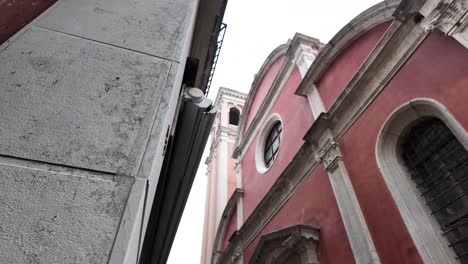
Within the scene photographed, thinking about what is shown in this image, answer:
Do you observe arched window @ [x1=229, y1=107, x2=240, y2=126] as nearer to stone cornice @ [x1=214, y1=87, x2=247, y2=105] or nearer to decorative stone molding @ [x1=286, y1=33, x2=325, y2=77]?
stone cornice @ [x1=214, y1=87, x2=247, y2=105]

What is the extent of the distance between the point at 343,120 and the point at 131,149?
534cm

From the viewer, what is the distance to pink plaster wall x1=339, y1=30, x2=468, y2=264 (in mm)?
3484

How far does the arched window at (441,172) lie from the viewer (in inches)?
133

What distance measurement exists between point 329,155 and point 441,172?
6.92 ft

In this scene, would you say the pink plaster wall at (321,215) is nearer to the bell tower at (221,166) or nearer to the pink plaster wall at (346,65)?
the pink plaster wall at (346,65)

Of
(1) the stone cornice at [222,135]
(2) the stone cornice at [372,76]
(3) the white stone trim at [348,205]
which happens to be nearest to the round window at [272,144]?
(2) the stone cornice at [372,76]

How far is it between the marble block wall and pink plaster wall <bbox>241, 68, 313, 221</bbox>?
6157mm

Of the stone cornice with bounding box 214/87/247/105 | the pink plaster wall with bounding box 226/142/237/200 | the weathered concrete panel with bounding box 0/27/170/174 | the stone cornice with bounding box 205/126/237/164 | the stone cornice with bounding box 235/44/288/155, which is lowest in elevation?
the weathered concrete panel with bounding box 0/27/170/174

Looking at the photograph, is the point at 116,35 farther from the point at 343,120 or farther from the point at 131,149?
the point at 343,120

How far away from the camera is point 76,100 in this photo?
1.11m

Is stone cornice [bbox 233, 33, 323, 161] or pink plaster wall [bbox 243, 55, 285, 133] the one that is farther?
pink plaster wall [bbox 243, 55, 285, 133]

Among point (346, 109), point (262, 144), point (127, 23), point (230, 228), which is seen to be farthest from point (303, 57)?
point (127, 23)

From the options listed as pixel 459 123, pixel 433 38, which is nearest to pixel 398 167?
pixel 459 123

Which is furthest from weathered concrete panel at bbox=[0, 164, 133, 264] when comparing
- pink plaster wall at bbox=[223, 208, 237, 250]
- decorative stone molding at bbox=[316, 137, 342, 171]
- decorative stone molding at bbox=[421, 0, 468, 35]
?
pink plaster wall at bbox=[223, 208, 237, 250]
